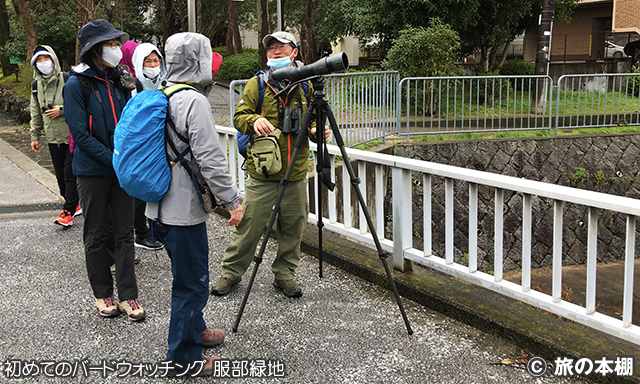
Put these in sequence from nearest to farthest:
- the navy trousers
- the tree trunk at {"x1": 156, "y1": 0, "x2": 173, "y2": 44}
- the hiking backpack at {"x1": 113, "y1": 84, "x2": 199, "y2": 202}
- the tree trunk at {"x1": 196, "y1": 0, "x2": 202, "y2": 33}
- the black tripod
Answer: the hiking backpack at {"x1": 113, "y1": 84, "x2": 199, "y2": 202}
the navy trousers
the black tripod
the tree trunk at {"x1": 196, "y1": 0, "x2": 202, "y2": 33}
the tree trunk at {"x1": 156, "y1": 0, "x2": 173, "y2": 44}

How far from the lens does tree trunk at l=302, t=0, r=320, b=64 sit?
27594 mm

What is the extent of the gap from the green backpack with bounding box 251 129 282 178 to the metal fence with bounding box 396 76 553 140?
666 cm

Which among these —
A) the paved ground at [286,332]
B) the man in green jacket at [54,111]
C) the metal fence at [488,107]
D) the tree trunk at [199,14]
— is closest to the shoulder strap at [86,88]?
the paved ground at [286,332]

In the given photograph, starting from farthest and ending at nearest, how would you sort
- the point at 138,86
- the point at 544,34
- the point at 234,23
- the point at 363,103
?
1. the point at 234,23
2. the point at 544,34
3. the point at 363,103
4. the point at 138,86

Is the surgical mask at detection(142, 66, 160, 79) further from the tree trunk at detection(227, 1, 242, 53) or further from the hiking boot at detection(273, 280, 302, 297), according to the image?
the tree trunk at detection(227, 1, 242, 53)

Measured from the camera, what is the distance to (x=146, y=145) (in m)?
2.95

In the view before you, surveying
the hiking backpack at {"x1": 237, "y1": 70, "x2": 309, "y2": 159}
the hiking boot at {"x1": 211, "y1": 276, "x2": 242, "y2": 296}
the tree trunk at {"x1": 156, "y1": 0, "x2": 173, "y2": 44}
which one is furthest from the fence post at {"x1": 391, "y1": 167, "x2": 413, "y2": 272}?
the tree trunk at {"x1": 156, "y1": 0, "x2": 173, "y2": 44}

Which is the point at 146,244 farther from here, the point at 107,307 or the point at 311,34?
the point at 311,34

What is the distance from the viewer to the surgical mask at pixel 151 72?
14.6 ft

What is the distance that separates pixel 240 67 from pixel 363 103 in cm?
1660

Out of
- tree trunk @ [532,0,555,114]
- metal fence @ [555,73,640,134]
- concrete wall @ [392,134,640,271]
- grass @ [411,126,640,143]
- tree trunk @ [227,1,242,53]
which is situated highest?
tree trunk @ [227,1,242,53]

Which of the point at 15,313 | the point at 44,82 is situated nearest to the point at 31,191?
the point at 44,82

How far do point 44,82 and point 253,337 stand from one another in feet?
13.4

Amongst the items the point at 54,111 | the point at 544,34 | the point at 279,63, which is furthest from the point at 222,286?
the point at 544,34
